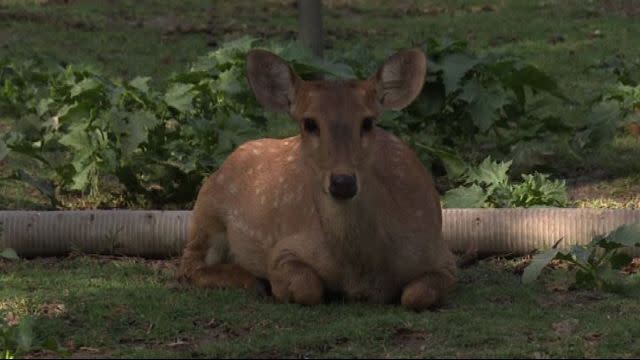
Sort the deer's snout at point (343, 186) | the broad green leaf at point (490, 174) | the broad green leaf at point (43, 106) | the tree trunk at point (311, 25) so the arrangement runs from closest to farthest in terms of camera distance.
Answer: the deer's snout at point (343, 186) → the broad green leaf at point (490, 174) → the broad green leaf at point (43, 106) → the tree trunk at point (311, 25)

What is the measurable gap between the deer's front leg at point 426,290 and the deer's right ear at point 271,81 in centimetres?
113

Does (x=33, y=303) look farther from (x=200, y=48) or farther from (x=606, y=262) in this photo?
(x=200, y=48)

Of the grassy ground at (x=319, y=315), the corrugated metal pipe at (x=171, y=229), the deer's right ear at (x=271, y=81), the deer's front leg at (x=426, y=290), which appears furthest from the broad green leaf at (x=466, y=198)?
the deer's right ear at (x=271, y=81)

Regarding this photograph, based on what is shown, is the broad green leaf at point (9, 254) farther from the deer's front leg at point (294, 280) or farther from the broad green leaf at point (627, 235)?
the broad green leaf at point (627, 235)

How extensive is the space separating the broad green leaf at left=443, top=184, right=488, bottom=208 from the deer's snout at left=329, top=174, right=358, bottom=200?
2.67 metres

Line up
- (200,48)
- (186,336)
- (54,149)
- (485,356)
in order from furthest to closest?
(200,48) → (54,149) → (186,336) → (485,356)

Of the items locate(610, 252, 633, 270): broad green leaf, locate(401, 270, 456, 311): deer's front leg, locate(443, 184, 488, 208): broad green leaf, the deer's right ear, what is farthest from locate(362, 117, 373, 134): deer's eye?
locate(443, 184, 488, 208): broad green leaf

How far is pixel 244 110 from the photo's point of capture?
35.9 ft

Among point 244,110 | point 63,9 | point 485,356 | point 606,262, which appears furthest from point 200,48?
point 485,356

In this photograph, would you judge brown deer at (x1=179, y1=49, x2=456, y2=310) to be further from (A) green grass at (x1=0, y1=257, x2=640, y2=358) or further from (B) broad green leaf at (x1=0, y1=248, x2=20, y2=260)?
(B) broad green leaf at (x1=0, y1=248, x2=20, y2=260)

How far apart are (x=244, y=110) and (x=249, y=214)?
6.94ft

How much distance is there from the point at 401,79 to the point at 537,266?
4.23ft

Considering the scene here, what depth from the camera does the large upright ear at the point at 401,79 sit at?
7.93 meters

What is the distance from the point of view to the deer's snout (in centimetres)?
720
